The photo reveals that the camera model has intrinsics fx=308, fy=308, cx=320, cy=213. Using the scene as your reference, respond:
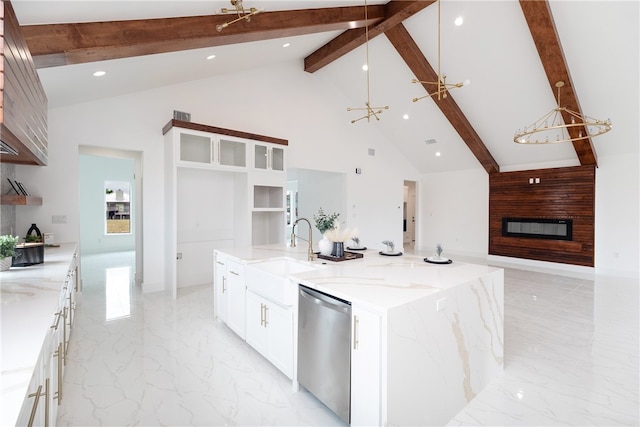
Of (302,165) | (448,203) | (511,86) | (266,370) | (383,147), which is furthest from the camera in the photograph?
(448,203)

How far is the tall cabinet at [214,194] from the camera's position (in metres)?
4.52

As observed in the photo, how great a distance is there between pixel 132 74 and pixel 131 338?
3.02 metres

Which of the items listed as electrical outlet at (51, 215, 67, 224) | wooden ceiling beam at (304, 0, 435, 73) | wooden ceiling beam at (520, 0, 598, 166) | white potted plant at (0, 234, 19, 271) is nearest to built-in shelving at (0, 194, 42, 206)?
electrical outlet at (51, 215, 67, 224)

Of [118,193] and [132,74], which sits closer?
[132,74]

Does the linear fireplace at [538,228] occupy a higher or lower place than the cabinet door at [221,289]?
higher

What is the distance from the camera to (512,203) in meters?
7.69

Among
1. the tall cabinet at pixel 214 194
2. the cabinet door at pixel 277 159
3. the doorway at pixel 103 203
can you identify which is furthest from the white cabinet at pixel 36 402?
the doorway at pixel 103 203

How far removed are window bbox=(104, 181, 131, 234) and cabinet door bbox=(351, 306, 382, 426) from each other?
9.80 meters

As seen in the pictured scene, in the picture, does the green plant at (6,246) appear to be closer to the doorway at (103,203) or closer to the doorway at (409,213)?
the doorway at (103,203)

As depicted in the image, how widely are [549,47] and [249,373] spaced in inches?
230

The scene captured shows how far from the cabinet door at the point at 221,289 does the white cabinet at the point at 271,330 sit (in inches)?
23.8

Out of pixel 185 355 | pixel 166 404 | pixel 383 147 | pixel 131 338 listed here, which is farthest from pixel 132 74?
Result: pixel 383 147

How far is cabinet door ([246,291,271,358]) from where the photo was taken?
2.62m

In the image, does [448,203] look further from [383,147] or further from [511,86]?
[511,86]
